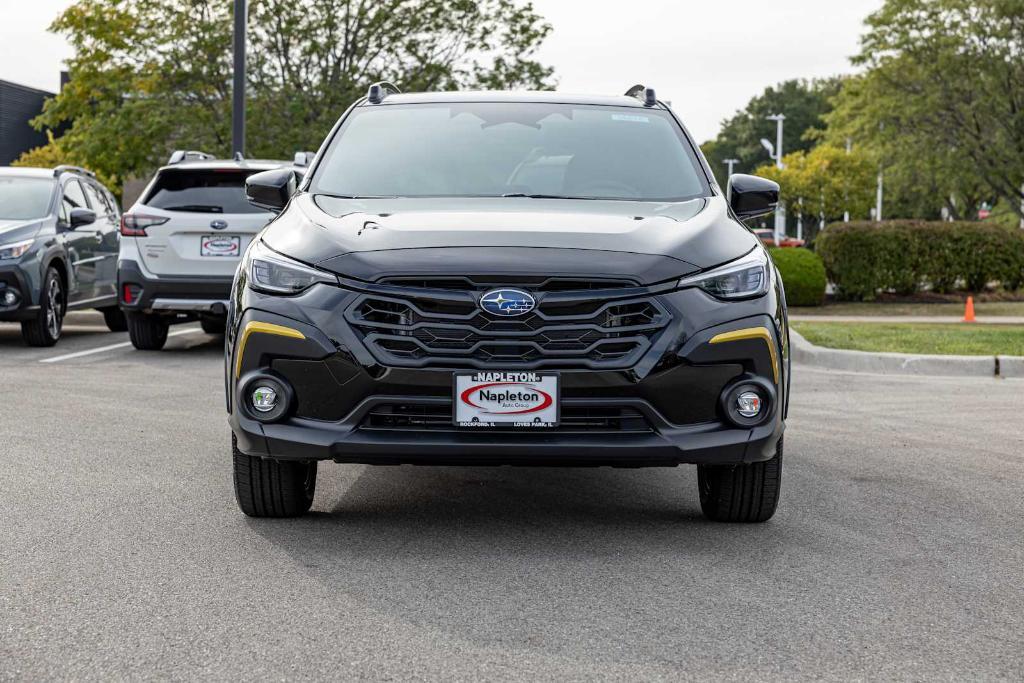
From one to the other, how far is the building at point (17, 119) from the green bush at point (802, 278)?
4816cm

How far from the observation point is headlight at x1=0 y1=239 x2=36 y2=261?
1330 centimetres

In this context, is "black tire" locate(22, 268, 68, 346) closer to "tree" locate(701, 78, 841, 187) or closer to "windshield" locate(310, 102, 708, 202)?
"windshield" locate(310, 102, 708, 202)

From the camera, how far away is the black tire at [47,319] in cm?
1362

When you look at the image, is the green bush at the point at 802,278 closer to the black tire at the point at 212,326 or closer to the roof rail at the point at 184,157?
the black tire at the point at 212,326

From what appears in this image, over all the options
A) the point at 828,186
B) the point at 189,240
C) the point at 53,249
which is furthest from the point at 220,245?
the point at 828,186

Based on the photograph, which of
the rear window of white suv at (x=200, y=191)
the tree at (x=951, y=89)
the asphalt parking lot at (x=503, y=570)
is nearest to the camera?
the asphalt parking lot at (x=503, y=570)

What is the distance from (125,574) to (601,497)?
231 centimetres

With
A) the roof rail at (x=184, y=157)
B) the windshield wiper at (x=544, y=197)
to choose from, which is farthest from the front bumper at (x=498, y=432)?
the roof rail at (x=184, y=157)

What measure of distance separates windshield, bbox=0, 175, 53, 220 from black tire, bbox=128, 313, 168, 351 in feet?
4.96

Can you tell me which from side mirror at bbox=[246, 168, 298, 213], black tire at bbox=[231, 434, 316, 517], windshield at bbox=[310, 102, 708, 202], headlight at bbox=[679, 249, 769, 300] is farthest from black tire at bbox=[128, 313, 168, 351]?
headlight at bbox=[679, 249, 769, 300]

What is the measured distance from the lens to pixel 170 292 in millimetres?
12891

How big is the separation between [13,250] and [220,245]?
204 centimetres

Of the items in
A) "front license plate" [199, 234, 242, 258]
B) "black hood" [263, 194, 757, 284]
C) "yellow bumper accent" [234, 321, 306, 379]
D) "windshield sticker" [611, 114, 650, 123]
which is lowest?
"front license plate" [199, 234, 242, 258]

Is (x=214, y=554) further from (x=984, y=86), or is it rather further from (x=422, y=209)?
(x=984, y=86)
